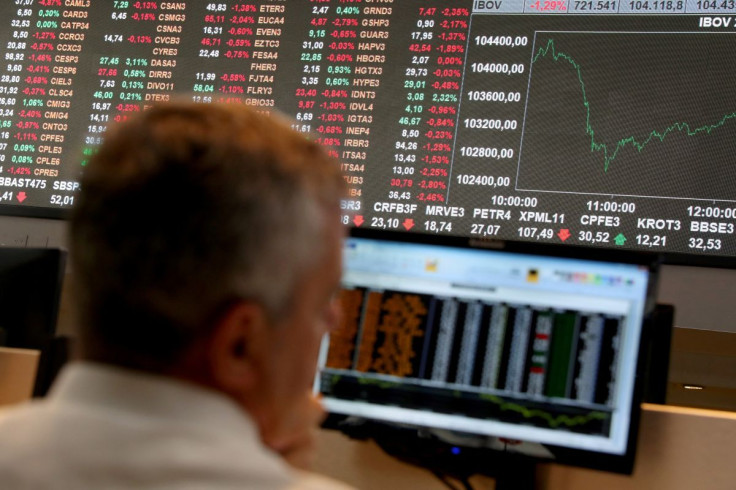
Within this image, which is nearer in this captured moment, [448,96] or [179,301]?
[179,301]

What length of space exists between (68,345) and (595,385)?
853mm

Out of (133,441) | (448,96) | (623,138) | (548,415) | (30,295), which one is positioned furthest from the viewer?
(448,96)

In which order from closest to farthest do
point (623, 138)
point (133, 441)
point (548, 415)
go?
1. point (133, 441)
2. point (548, 415)
3. point (623, 138)

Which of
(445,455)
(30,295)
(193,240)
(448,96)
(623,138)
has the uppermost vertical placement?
(448,96)

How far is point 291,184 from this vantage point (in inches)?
21.3

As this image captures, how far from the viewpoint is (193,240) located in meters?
0.51

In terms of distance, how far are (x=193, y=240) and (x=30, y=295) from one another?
139cm

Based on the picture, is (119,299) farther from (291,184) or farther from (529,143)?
(529,143)

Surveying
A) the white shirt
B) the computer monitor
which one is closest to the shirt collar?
the white shirt

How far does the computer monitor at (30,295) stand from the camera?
176 cm

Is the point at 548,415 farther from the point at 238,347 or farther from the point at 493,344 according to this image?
the point at 238,347

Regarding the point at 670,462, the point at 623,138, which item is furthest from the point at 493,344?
the point at 623,138

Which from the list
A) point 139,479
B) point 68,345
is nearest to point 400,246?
point 68,345

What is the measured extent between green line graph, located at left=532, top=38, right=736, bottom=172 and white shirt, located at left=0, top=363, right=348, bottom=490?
8.17ft
